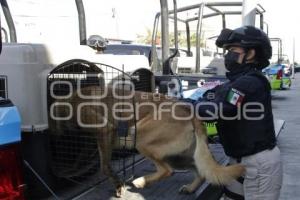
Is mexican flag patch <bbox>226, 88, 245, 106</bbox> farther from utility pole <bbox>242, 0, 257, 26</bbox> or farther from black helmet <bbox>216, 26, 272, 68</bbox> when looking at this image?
utility pole <bbox>242, 0, 257, 26</bbox>

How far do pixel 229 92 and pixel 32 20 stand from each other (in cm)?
3186

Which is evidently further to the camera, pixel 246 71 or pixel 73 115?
pixel 73 115

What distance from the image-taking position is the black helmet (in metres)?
2.87

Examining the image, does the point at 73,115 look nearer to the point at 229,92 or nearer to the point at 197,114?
the point at 197,114

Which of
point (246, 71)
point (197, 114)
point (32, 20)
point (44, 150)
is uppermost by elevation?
point (32, 20)

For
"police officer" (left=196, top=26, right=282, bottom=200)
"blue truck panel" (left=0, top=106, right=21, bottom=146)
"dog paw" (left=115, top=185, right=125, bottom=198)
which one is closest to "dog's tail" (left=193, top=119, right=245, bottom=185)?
"police officer" (left=196, top=26, right=282, bottom=200)

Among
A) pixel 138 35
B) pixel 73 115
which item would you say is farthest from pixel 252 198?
pixel 138 35

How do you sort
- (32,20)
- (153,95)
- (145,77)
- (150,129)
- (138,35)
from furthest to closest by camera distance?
(138,35)
(32,20)
(145,77)
(153,95)
(150,129)

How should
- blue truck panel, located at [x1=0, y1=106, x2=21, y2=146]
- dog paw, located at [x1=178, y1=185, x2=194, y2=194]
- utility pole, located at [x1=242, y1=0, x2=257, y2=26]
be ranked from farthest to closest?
1. utility pole, located at [x1=242, y1=0, x2=257, y2=26]
2. dog paw, located at [x1=178, y1=185, x2=194, y2=194]
3. blue truck panel, located at [x1=0, y1=106, x2=21, y2=146]

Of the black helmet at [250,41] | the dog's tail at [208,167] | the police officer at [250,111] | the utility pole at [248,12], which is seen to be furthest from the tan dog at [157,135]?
the utility pole at [248,12]

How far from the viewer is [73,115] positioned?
3174 millimetres

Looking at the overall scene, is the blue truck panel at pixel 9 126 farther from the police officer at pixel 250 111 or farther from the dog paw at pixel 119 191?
the police officer at pixel 250 111

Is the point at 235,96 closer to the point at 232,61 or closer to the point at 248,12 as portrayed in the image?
the point at 232,61

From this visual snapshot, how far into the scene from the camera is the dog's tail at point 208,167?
9.30 ft
